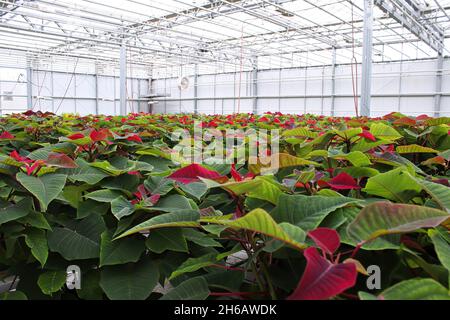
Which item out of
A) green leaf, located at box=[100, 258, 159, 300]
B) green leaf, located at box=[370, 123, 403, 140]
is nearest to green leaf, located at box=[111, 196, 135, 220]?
green leaf, located at box=[100, 258, 159, 300]

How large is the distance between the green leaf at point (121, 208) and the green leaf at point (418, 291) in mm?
502

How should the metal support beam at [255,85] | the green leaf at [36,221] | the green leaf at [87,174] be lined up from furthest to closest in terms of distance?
the metal support beam at [255,85] < the green leaf at [87,174] < the green leaf at [36,221]

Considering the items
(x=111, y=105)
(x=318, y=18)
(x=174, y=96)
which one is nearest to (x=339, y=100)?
(x=318, y=18)

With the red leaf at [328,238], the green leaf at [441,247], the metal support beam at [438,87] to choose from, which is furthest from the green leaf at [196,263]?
the metal support beam at [438,87]

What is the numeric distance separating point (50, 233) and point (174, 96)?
78.2ft

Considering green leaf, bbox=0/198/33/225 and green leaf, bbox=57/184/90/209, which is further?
green leaf, bbox=57/184/90/209

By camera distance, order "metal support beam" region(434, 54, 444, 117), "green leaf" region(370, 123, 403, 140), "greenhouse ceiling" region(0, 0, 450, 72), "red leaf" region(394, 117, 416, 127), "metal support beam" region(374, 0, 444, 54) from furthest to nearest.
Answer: "metal support beam" region(434, 54, 444, 117) → "greenhouse ceiling" region(0, 0, 450, 72) → "metal support beam" region(374, 0, 444, 54) → "red leaf" region(394, 117, 416, 127) → "green leaf" region(370, 123, 403, 140)

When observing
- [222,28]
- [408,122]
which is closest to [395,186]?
[408,122]

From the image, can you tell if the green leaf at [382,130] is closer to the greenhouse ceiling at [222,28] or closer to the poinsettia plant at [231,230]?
the poinsettia plant at [231,230]

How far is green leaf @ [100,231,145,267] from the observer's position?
0.79 metres

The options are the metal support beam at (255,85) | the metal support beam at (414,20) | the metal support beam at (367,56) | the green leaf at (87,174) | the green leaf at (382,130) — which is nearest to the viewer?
the green leaf at (87,174)

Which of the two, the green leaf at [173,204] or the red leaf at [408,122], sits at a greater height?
the red leaf at [408,122]

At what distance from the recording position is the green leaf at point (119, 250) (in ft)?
2.60

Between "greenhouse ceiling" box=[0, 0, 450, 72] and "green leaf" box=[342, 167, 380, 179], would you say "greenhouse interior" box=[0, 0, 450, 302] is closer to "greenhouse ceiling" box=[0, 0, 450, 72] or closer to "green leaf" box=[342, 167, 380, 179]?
"green leaf" box=[342, 167, 380, 179]
